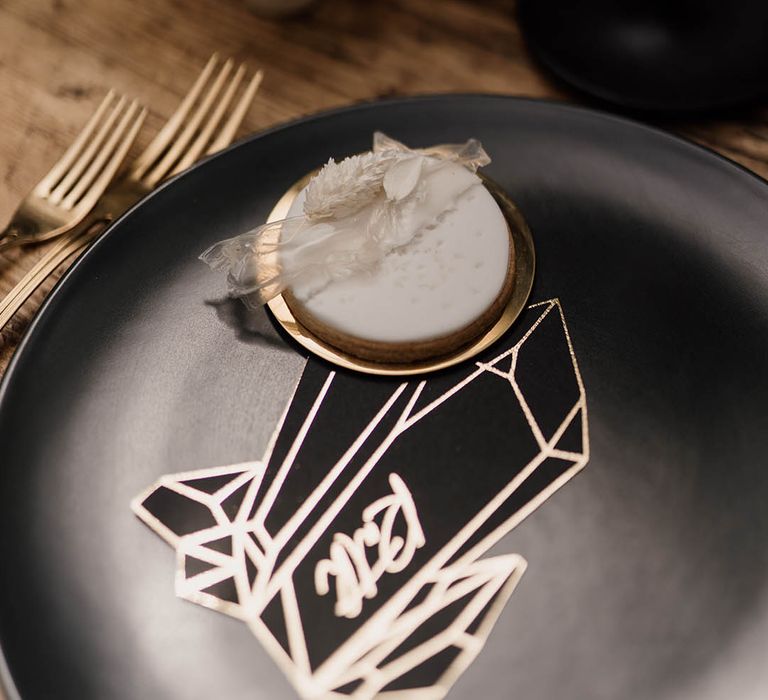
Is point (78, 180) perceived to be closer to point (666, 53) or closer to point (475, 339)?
point (475, 339)

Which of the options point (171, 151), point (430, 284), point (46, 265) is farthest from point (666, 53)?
point (46, 265)

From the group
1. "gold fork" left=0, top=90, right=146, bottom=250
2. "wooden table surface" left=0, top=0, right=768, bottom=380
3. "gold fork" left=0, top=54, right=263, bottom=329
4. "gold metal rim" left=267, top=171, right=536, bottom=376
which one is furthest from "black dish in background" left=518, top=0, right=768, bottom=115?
"gold fork" left=0, top=90, right=146, bottom=250

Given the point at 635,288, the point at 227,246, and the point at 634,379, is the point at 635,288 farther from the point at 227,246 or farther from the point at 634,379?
the point at 227,246

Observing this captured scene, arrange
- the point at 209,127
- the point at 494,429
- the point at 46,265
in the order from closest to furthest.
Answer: the point at 494,429 < the point at 46,265 < the point at 209,127

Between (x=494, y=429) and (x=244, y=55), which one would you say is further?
(x=244, y=55)

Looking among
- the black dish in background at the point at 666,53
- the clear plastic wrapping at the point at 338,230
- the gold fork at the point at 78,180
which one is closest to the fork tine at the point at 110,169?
the gold fork at the point at 78,180

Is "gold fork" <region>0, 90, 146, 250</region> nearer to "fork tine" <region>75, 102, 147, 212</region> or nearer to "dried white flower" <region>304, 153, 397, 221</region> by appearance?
"fork tine" <region>75, 102, 147, 212</region>

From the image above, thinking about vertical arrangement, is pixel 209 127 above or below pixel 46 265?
above

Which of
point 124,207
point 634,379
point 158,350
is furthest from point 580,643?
point 124,207
